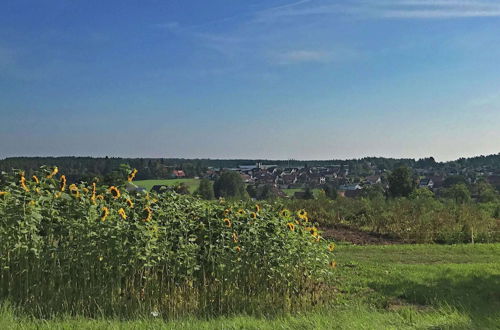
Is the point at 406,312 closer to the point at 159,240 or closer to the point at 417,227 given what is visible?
the point at 159,240

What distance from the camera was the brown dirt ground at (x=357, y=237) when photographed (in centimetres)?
1326

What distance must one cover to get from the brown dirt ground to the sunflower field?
26.2 feet

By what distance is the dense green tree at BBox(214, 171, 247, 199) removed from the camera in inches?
704

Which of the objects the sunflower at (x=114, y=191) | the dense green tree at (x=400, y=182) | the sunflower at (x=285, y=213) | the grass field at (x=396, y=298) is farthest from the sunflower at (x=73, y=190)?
the dense green tree at (x=400, y=182)

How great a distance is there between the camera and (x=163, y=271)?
497 centimetres

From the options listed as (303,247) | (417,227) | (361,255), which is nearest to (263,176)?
(417,227)

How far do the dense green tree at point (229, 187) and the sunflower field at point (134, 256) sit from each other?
38.6ft

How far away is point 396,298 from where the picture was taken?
6.50 meters

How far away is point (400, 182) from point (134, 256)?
2272 cm

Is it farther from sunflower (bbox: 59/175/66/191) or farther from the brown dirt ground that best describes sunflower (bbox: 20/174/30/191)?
the brown dirt ground

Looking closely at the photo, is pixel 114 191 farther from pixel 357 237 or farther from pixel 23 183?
pixel 357 237

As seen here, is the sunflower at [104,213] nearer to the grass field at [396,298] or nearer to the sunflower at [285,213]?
the grass field at [396,298]

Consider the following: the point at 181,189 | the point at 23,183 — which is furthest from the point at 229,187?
the point at 23,183

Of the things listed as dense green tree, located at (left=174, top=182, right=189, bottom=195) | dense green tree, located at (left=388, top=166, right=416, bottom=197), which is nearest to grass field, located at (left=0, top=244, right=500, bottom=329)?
dense green tree, located at (left=174, top=182, right=189, bottom=195)
